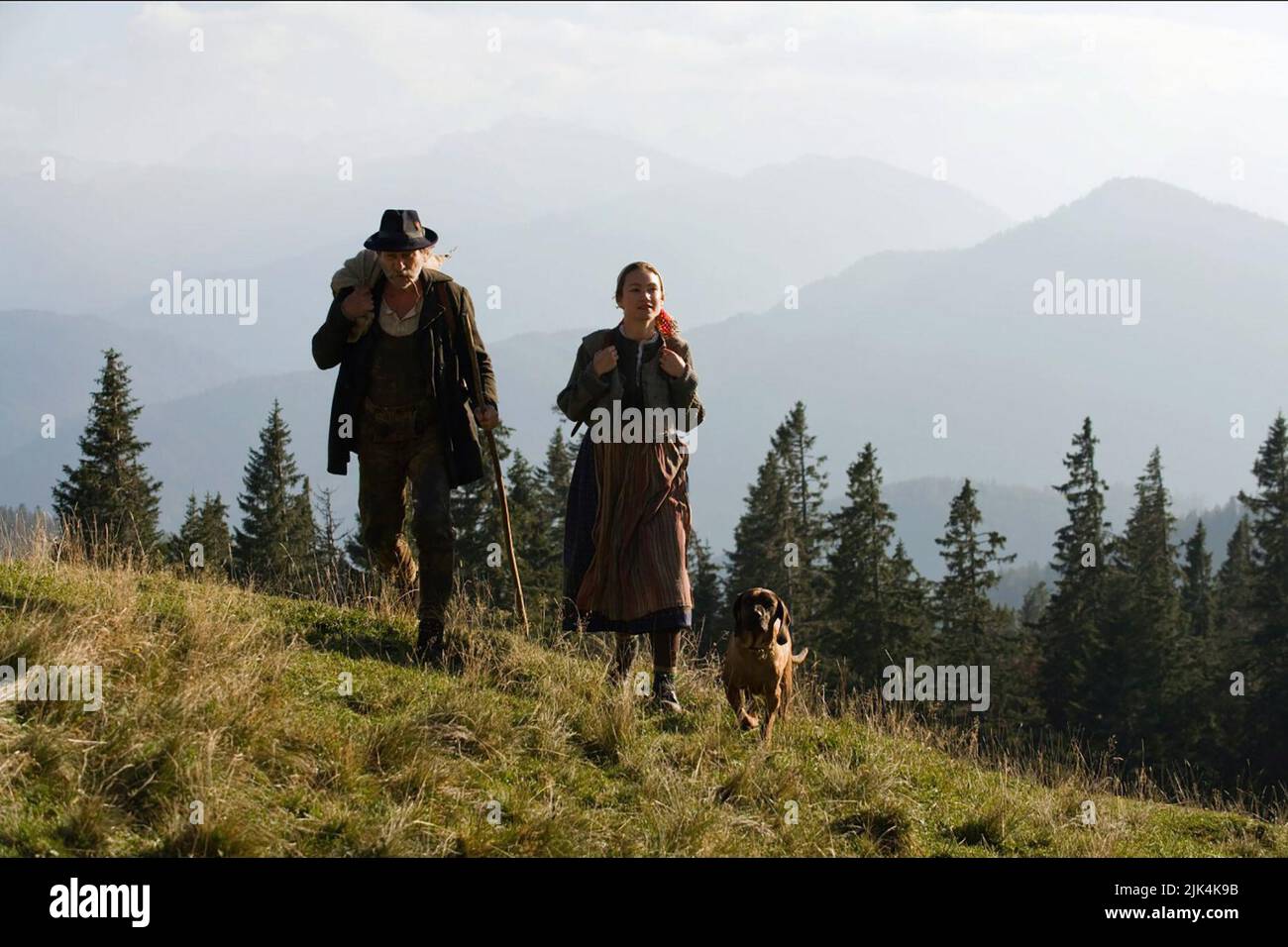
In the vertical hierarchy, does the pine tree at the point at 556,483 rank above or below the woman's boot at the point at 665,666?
above

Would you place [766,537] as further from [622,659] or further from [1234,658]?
[622,659]

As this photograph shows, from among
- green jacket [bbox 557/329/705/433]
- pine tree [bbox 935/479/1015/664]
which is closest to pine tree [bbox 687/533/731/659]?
pine tree [bbox 935/479/1015/664]

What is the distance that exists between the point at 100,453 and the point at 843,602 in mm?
27524

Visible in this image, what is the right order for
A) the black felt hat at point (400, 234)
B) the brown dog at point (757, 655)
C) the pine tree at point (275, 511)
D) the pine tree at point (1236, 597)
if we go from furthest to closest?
the pine tree at point (1236, 597), the pine tree at point (275, 511), the black felt hat at point (400, 234), the brown dog at point (757, 655)

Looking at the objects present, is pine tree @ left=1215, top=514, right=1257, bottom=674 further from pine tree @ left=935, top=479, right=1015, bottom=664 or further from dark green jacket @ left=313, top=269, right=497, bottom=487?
dark green jacket @ left=313, top=269, right=497, bottom=487

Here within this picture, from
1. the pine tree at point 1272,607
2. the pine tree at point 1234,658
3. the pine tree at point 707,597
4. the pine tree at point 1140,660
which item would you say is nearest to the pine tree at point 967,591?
the pine tree at point 1140,660

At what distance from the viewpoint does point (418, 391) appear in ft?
27.0

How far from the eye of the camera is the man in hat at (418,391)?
818 cm

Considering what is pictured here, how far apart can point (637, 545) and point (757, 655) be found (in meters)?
1.07

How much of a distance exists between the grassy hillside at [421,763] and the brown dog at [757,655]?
0.63ft

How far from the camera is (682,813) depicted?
619 cm

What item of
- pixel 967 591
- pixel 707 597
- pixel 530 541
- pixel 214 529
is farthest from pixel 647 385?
pixel 214 529

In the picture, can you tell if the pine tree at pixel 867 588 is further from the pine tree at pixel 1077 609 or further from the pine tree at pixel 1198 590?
the pine tree at pixel 1198 590
